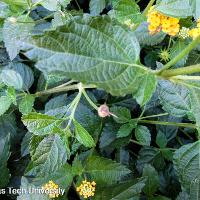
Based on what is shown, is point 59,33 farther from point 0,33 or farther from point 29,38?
point 0,33

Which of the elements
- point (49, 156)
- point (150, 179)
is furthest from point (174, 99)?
point (49, 156)

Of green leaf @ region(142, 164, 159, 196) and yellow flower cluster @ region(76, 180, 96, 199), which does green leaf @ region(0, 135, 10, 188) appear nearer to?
yellow flower cluster @ region(76, 180, 96, 199)

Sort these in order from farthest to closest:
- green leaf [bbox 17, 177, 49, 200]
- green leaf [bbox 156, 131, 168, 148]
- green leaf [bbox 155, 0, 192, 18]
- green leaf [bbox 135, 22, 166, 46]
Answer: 1. green leaf [bbox 156, 131, 168, 148]
2. green leaf [bbox 135, 22, 166, 46]
3. green leaf [bbox 17, 177, 49, 200]
4. green leaf [bbox 155, 0, 192, 18]

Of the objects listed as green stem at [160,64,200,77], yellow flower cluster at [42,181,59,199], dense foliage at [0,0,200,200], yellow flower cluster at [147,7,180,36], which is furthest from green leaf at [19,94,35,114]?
green stem at [160,64,200,77]

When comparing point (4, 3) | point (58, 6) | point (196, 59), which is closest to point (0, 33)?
point (4, 3)

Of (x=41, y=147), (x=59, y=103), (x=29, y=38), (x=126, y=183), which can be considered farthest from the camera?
(x=59, y=103)

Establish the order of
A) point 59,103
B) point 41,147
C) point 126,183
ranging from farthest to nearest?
point 59,103 < point 126,183 < point 41,147
